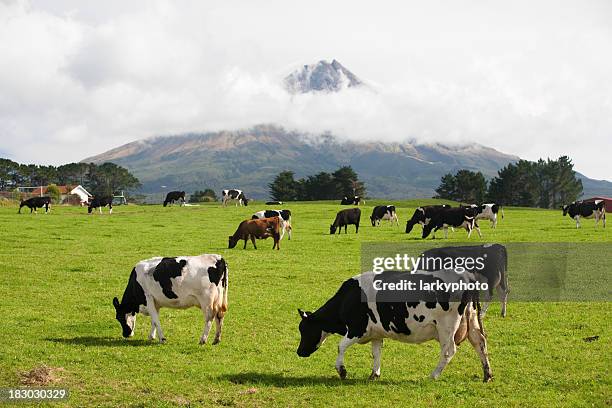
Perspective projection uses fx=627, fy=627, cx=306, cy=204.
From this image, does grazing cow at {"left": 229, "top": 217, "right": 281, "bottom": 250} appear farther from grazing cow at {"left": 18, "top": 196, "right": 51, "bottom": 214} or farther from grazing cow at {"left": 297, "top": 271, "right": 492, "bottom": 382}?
grazing cow at {"left": 18, "top": 196, "right": 51, "bottom": 214}

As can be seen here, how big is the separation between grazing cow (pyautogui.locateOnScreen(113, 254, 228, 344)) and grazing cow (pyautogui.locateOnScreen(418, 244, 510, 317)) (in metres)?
5.72

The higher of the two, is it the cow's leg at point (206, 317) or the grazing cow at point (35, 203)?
the grazing cow at point (35, 203)

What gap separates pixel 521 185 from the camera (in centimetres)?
12962

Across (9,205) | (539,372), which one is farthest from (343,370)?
(9,205)

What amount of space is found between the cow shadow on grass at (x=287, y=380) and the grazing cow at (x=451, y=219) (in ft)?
90.2

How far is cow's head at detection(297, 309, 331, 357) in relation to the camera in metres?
12.7

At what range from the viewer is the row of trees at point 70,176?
14162cm

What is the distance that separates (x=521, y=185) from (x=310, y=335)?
4928 inches

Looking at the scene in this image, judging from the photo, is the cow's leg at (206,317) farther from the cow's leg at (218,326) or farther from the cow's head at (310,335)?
the cow's head at (310,335)

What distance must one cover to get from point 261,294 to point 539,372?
10.6m

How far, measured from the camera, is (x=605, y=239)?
3556cm

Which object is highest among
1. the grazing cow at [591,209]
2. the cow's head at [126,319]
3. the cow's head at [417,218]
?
the grazing cow at [591,209]

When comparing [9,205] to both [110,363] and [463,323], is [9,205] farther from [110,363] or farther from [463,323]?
[463,323]

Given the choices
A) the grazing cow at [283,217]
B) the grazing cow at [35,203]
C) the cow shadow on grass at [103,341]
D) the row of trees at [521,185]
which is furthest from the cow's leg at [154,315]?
the row of trees at [521,185]
